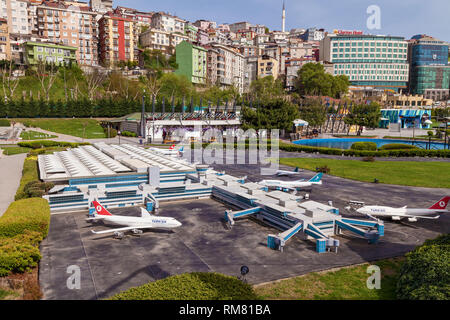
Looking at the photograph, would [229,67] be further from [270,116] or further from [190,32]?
[270,116]

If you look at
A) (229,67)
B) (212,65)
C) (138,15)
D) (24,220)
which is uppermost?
(138,15)

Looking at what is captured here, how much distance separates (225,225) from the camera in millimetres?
21766

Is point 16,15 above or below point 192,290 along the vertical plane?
above

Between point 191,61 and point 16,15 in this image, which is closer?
point 16,15

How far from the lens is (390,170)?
41.0m

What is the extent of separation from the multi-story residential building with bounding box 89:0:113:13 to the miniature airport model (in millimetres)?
168423

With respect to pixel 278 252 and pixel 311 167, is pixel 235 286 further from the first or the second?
pixel 311 167

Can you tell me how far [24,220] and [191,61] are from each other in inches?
4974

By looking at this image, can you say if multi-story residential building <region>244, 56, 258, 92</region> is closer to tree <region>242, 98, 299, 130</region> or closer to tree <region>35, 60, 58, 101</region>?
tree <region>35, 60, 58, 101</region>

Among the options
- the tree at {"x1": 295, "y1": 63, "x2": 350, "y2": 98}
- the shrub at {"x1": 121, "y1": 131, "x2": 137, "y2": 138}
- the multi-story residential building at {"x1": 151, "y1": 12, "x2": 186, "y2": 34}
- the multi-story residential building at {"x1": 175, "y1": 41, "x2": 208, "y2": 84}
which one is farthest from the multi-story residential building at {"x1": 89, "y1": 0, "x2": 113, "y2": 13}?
the shrub at {"x1": 121, "y1": 131, "x2": 137, "y2": 138}

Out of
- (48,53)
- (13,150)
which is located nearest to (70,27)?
(48,53)

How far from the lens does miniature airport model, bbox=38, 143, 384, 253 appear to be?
63.9 feet

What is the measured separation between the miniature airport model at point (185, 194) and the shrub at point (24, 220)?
3.92 metres

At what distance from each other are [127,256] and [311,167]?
1202 inches
